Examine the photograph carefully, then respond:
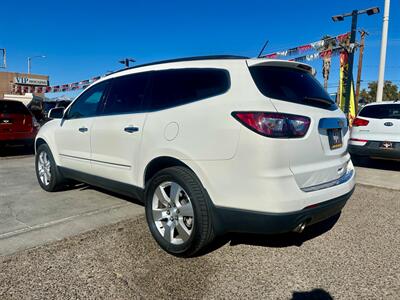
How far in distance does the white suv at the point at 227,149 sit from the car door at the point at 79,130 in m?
0.64

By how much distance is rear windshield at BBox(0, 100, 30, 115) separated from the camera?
9432 millimetres

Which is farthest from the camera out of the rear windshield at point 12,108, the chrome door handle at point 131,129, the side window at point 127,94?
the rear windshield at point 12,108

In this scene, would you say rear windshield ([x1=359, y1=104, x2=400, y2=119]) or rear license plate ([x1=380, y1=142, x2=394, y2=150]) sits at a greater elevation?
rear windshield ([x1=359, y1=104, x2=400, y2=119])

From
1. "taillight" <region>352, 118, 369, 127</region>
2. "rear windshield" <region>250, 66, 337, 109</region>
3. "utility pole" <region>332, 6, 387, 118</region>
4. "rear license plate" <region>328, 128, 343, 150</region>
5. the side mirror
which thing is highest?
"utility pole" <region>332, 6, 387, 118</region>

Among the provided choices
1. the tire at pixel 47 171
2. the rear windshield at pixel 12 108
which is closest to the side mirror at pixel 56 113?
the tire at pixel 47 171

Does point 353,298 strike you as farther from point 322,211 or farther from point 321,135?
point 321,135

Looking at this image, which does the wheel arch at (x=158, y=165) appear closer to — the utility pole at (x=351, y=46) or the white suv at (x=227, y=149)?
the white suv at (x=227, y=149)

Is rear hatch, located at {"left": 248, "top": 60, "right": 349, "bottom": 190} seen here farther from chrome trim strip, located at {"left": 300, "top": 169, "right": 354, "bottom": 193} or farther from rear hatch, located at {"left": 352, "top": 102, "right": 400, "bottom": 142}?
rear hatch, located at {"left": 352, "top": 102, "right": 400, "bottom": 142}

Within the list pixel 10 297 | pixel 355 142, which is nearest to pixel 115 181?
pixel 10 297

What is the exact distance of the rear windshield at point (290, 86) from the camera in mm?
2912

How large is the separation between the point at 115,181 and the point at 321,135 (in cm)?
234

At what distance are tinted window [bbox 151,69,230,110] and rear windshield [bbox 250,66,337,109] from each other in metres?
0.30

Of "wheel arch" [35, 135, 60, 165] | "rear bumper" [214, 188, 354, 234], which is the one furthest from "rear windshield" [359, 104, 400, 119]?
"wheel arch" [35, 135, 60, 165]

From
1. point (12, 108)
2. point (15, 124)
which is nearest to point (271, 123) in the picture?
point (15, 124)
